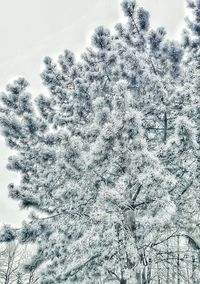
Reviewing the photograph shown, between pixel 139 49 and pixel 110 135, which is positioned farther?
pixel 139 49

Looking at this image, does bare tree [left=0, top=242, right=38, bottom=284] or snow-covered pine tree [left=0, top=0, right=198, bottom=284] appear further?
bare tree [left=0, top=242, right=38, bottom=284]

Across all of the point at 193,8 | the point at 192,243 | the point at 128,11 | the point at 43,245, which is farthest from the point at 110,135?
the point at 193,8

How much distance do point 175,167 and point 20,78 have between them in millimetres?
5652

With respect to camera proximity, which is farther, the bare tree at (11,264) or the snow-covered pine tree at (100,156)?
the bare tree at (11,264)

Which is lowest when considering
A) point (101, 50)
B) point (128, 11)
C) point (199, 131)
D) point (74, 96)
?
point (199, 131)

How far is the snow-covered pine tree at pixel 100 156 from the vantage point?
23.7 feet

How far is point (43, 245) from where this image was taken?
9367 millimetres

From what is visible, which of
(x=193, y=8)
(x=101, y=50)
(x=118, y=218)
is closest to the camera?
(x=118, y=218)

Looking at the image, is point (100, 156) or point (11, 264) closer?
point (100, 156)

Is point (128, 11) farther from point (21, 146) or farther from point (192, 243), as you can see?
point (192, 243)

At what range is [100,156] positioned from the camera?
7.68 m

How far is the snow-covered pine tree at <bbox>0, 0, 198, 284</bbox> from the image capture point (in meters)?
7.23

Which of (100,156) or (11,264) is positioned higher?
(11,264)

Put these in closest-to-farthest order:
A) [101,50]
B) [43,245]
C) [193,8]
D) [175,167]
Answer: [175,167] < [43,245] < [101,50] < [193,8]
